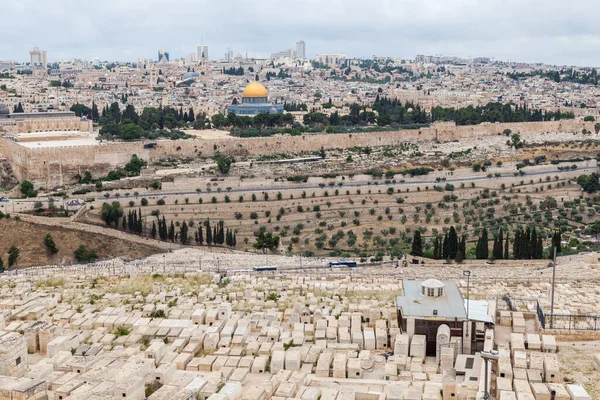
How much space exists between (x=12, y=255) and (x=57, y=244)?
159 centimetres

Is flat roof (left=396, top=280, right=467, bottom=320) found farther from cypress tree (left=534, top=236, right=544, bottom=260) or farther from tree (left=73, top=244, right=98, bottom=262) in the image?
tree (left=73, top=244, right=98, bottom=262)

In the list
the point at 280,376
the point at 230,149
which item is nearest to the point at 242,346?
the point at 280,376

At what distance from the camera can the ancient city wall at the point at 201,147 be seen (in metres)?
32.1

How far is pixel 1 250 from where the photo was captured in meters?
24.7

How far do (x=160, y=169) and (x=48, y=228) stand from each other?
331 inches

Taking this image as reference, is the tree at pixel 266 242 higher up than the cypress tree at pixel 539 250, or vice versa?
the cypress tree at pixel 539 250

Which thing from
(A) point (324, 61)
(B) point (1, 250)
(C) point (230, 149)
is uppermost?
(A) point (324, 61)

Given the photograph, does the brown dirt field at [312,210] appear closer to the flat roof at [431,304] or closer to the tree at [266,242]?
the tree at [266,242]

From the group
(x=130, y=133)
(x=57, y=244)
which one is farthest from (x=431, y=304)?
(x=130, y=133)

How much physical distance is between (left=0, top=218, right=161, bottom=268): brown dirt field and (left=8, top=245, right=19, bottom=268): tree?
180 mm

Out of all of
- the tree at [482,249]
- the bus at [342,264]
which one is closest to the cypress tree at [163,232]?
the bus at [342,264]

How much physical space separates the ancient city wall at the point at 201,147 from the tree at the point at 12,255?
7949 millimetres

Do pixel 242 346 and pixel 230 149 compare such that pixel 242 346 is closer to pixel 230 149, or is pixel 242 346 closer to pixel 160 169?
pixel 160 169

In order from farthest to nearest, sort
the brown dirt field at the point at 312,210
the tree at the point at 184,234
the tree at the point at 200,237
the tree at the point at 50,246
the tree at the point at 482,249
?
the brown dirt field at the point at 312,210 < the tree at the point at 184,234 < the tree at the point at 200,237 < the tree at the point at 50,246 < the tree at the point at 482,249
